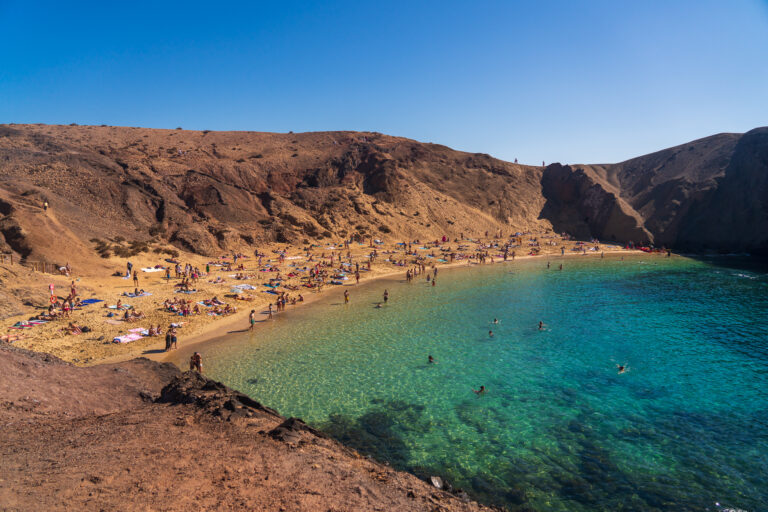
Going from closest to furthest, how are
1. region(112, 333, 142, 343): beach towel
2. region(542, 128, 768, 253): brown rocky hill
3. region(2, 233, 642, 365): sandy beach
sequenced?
region(2, 233, 642, 365): sandy beach, region(112, 333, 142, 343): beach towel, region(542, 128, 768, 253): brown rocky hill

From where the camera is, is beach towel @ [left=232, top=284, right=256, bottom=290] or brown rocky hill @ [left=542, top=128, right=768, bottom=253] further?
brown rocky hill @ [left=542, top=128, right=768, bottom=253]

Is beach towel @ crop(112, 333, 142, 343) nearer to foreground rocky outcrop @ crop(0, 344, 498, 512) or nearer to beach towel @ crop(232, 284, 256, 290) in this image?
foreground rocky outcrop @ crop(0, 344, 498, 512)

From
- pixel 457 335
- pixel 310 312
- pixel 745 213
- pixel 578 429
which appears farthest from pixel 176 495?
pixel 745 213

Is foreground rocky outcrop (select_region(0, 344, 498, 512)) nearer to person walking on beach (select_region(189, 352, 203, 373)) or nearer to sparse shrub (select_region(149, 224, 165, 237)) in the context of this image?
person walking on beach (select_region(189, 352, 203, 373))

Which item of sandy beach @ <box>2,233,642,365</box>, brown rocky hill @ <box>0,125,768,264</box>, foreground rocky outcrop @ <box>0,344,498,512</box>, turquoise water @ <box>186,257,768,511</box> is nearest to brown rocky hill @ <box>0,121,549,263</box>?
brown rocky hill @ <box>0,125,768,264</box>

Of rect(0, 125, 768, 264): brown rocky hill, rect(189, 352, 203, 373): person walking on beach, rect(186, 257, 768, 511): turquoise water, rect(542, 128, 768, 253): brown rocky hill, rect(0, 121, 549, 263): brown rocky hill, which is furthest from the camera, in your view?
rect(542, 128, 768, 253): brown rocky hill

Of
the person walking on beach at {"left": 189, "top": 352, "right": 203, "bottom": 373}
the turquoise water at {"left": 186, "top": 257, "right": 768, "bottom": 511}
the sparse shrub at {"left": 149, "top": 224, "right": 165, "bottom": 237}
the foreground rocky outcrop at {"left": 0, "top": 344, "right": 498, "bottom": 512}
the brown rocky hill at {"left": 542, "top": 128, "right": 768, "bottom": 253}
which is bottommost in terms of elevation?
the turquoise water at {"left": 186, "top": 257, "right": 768, "bottom": 511}

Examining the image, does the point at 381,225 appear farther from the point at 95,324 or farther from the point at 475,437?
the point at 475,437

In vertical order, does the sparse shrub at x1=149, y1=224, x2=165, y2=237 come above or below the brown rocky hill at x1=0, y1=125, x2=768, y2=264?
below

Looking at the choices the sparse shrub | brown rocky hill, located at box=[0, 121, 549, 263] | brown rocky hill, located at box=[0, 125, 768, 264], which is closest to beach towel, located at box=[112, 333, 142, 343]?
brown rocky hill, located at box=[0, 125, 768, 264]
